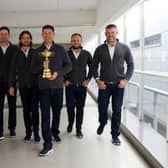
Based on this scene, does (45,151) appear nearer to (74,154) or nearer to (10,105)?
(74,154)

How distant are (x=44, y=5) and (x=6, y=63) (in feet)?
9.67

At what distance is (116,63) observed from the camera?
3.41 metres

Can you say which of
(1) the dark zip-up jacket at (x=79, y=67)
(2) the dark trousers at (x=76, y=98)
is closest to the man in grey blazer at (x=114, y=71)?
(1) the dark zip-up jacket at (x=79, y=67)

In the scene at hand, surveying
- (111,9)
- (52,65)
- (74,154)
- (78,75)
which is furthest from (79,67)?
(111,9)

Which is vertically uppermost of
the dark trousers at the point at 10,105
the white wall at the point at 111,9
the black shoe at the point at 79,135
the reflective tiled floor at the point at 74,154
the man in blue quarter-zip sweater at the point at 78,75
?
the white wall at the point at 111,9

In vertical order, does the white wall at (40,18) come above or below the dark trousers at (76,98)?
above

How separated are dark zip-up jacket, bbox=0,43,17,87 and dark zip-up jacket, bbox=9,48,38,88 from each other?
201 millimetres

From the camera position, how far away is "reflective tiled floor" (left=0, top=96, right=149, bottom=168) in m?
2.82

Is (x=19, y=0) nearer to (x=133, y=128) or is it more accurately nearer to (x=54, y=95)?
(x=54, y=95)

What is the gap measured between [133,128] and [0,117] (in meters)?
1.93

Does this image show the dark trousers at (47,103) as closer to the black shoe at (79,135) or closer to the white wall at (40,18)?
the black shoe at (79,135)

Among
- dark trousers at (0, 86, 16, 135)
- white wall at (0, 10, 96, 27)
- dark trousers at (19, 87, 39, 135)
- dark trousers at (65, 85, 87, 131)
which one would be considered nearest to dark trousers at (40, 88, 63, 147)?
dark trousers at (19, 87, 39, 135)

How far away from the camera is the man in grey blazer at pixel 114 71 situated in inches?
134

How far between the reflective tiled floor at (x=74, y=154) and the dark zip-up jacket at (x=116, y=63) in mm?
870
